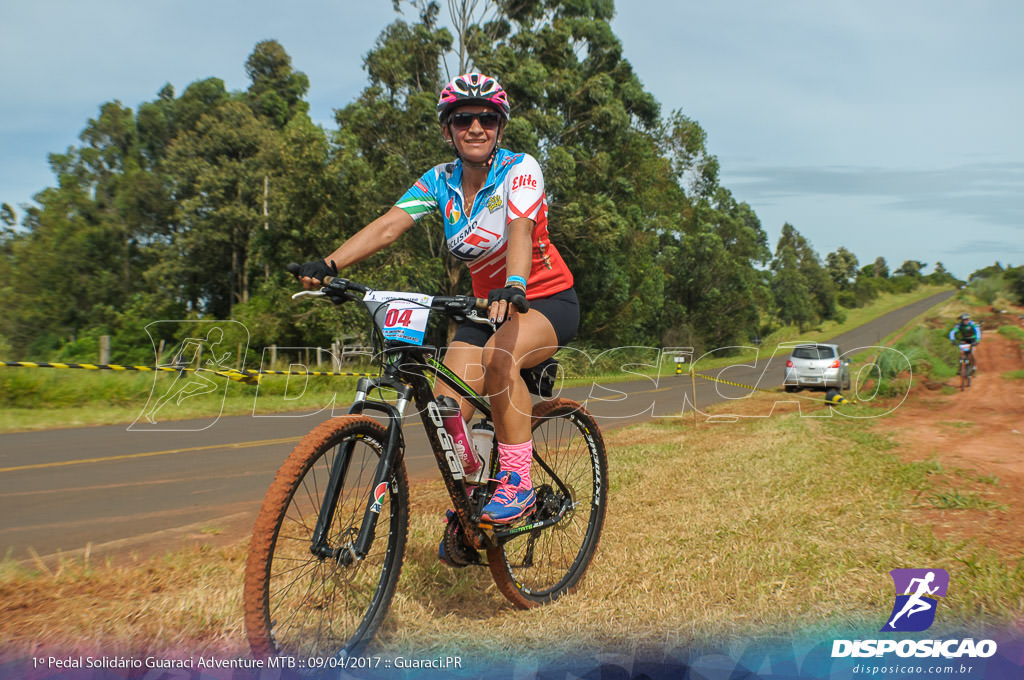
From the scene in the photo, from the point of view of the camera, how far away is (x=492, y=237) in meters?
3.46

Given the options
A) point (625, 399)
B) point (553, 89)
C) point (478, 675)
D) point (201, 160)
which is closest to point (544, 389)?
point (478, 675)

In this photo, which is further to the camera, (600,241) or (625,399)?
(600,241)

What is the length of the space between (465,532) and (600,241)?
2426 cm

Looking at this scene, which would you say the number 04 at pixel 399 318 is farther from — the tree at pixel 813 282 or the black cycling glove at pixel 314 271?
the tree at pixel 813 282

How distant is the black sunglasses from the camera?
133 inches

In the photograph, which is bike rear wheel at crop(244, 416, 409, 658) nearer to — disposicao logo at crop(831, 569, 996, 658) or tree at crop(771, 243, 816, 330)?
disposicao logo at crop(831, 569, 996, 658)

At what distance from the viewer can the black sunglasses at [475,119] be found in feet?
11.1

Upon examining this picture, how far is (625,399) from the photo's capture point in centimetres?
1953

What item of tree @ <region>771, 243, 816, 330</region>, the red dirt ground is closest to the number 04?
the red dirt ground

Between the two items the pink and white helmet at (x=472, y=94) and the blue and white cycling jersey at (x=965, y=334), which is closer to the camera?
the pink and white helmet at (x=472, y=94)

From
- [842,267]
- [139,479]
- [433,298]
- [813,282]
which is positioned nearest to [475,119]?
[433,298]

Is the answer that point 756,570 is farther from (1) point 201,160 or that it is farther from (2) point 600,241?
(1) point 201,160

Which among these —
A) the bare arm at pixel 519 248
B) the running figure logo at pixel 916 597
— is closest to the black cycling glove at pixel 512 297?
the bare arm at pixel 519 248

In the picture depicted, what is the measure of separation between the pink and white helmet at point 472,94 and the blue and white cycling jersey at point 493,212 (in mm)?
263
